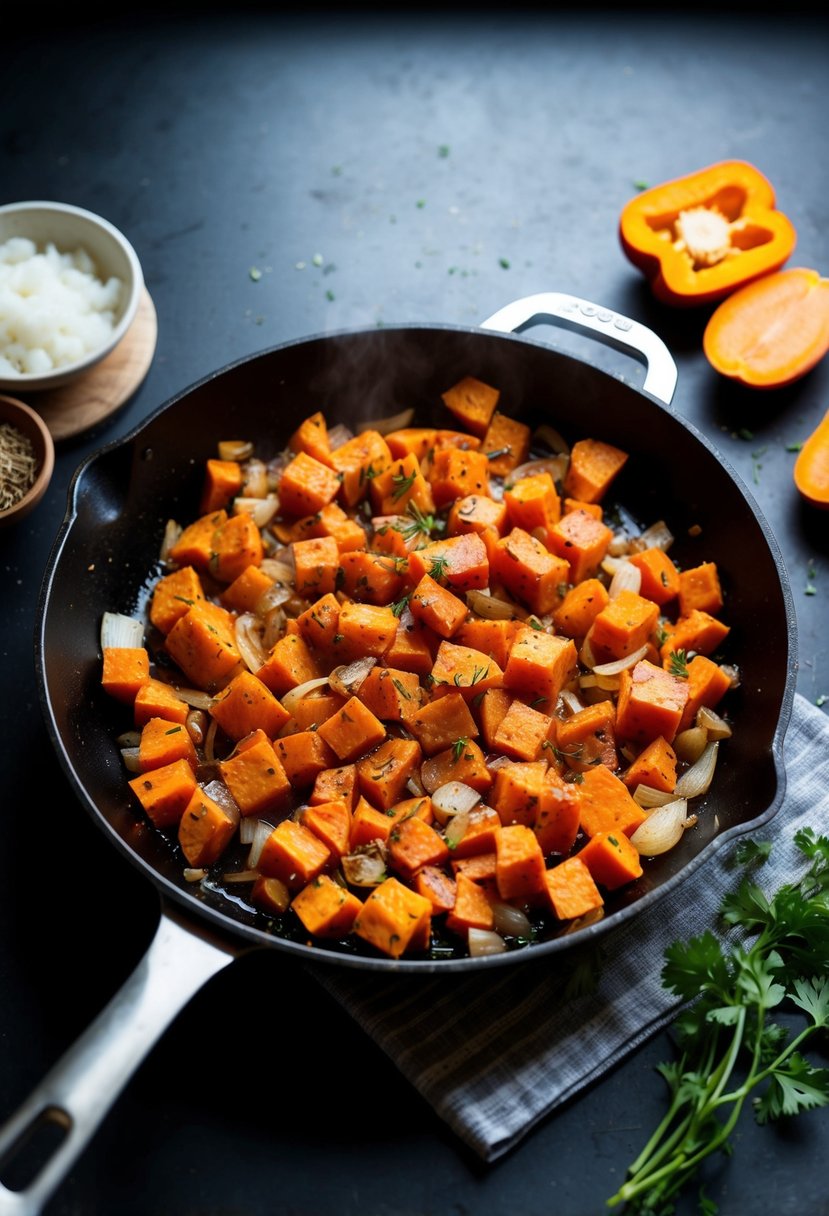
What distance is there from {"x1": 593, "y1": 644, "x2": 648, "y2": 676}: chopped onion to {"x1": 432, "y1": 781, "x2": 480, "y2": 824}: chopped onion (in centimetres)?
48

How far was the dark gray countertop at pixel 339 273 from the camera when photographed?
97.3 inches

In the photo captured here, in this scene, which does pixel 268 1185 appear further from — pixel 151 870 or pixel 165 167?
pixel 165 167

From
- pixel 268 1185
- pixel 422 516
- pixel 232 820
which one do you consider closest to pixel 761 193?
pixel 422 516

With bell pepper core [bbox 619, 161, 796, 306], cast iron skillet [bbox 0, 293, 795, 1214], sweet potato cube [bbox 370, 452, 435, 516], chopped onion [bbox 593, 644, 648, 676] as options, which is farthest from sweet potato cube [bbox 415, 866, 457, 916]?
bell pepper core [bbox 619, 161, 796, 306]

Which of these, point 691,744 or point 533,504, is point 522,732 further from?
point 533,504

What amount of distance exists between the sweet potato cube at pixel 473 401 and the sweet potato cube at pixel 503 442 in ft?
0.11

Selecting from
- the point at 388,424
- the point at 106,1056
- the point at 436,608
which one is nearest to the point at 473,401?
the point at 388,424

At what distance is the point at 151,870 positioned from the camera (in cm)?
232

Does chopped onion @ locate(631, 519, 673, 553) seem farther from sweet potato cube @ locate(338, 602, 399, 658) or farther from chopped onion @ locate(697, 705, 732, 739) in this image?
sweet potato cube @ locate(338, 602, 399, 658)

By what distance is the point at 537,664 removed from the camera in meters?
2.69

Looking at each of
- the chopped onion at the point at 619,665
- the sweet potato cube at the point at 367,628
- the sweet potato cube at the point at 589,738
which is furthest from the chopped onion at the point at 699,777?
the sweet potato cube at the point at 367,628

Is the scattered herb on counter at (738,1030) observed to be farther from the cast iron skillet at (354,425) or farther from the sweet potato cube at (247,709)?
the sweet potato cube at (247,709)

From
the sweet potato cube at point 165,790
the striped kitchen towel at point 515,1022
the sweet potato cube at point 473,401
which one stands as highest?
the sweet potato cube at point 473,401

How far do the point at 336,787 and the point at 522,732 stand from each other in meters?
0.47
